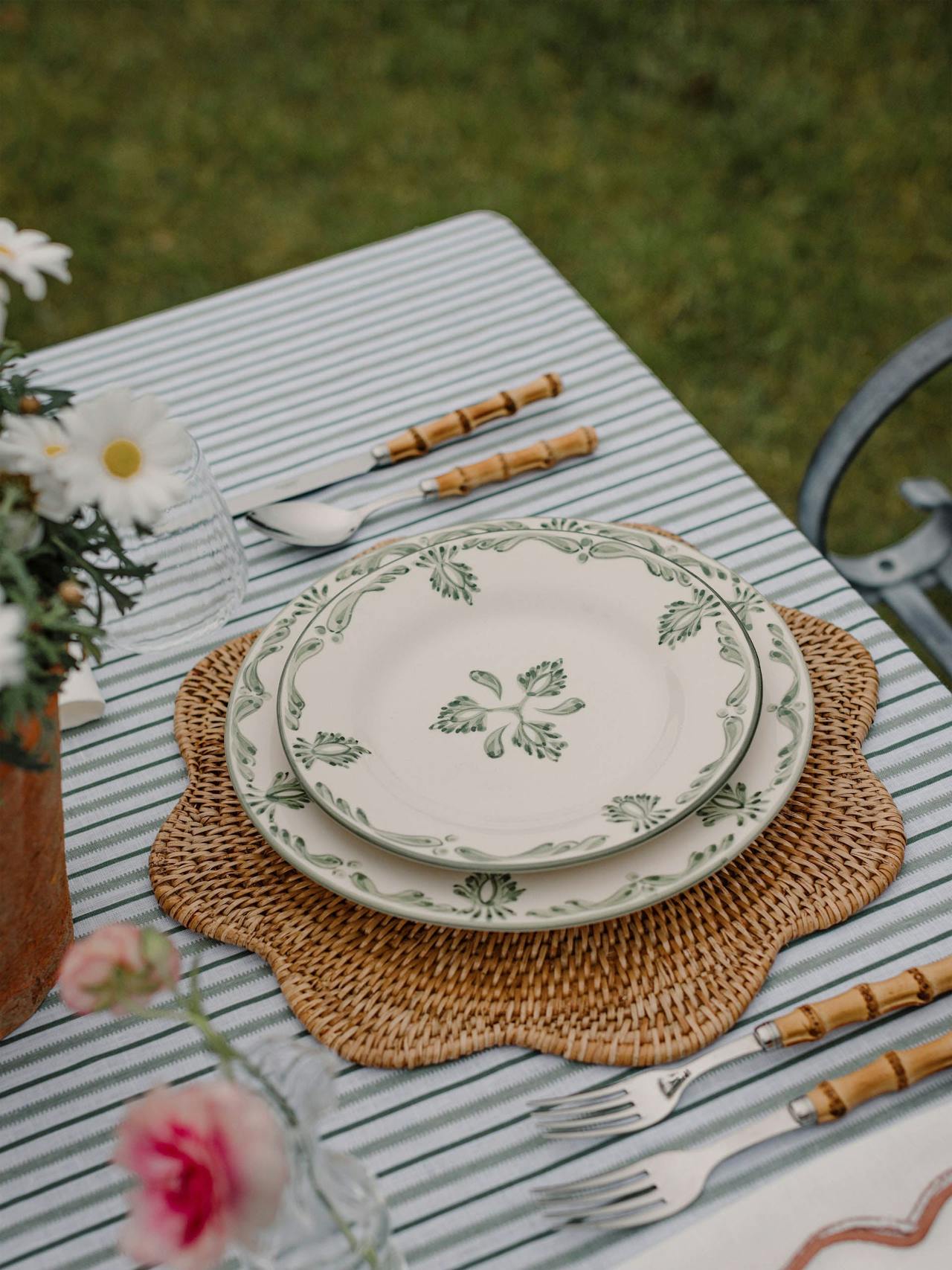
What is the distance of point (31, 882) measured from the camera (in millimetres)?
657

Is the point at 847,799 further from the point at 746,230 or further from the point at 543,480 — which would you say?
the point at 746,230

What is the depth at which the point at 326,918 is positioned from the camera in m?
0.70

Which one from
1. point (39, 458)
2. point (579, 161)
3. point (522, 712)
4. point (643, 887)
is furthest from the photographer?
point (579, 161)

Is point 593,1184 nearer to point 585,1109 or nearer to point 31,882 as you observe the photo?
point 585,1109

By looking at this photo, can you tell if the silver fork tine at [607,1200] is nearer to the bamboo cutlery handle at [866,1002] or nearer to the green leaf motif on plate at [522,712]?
the bamboo cutlery handle at [866,1002]

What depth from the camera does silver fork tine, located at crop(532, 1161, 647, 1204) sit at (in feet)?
1.91

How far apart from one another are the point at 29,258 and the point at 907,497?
1.07 metres

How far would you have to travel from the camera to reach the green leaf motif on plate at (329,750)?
0.72 metres

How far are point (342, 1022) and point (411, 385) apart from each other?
0.63 metres

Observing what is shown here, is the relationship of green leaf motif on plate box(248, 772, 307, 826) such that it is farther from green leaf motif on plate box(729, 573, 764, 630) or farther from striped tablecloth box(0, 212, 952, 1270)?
green leaf motif on plate box(729, 573, 764, 630)

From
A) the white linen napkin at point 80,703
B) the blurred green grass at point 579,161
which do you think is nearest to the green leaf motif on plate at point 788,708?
the white linen napkin at point 80,703

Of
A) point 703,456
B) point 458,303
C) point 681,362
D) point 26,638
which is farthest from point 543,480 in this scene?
point 681,362

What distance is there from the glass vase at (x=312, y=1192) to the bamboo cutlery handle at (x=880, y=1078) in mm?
212

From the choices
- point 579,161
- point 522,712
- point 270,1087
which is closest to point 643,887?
point 522,712
